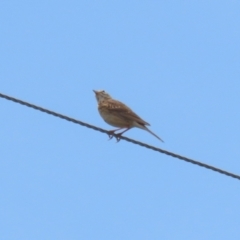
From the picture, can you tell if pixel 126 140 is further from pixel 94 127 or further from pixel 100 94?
pixel 100 94

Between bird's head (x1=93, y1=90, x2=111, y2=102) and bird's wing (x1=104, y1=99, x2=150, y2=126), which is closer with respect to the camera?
bird's wing (x1=104, y1=99, x2=150, y2=126)

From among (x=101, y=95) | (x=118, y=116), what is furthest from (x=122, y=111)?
(x=101, y=95)

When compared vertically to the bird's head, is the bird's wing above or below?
below

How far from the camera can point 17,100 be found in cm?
1106

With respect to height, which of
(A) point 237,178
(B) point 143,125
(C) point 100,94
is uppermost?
(C) point 100,94

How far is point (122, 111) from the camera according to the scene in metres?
17.1

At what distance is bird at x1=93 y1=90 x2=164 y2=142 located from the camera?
16.5 m

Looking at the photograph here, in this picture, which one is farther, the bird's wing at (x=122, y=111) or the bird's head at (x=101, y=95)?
the bird's head at (x=101, y=95)

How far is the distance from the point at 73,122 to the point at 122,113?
522 centimetres

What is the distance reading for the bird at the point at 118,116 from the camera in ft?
54.2

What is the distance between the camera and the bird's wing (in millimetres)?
16622

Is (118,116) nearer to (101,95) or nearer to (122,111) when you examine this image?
(122,111)

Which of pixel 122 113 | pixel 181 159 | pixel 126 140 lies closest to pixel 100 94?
pixel 122 113

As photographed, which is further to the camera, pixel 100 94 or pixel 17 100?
pixel 100 94
